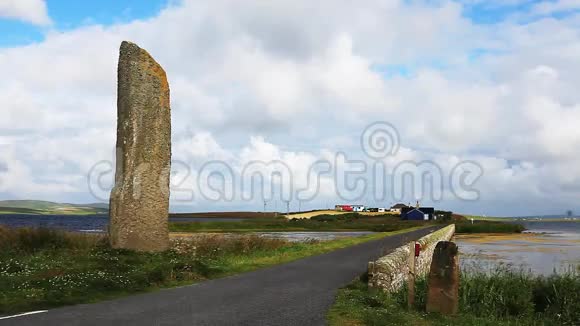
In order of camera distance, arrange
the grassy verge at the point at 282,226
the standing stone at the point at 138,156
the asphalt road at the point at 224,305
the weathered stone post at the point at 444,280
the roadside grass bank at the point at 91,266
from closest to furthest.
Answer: the asphalt road at the point at 224,305, the weathered stone post at the point at 444,280, the roadside grass bank at the point at 91,266, the standing stone at the point at 138,156, the grassy verge at the point at 282,226

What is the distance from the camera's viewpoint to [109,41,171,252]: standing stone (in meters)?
18.8

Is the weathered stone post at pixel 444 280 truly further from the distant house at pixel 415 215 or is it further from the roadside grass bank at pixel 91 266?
the distant house at pixel 415 215

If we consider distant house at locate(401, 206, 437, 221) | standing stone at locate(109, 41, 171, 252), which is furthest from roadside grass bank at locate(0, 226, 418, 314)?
distant house at locate(401, 206, 437, 221)

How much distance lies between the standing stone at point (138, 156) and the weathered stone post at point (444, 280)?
11.0 metres

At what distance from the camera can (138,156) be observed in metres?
19.0

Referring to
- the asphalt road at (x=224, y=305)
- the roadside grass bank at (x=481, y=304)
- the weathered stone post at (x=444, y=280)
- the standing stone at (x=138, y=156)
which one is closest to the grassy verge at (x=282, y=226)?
the standing stone at (x=138, y=156)

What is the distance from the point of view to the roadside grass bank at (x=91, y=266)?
12477mm

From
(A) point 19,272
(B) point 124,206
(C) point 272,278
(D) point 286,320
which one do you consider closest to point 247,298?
(D) point 286,320

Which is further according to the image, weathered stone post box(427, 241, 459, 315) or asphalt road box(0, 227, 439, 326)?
weathered stone post box(427, 241, 459, 315)

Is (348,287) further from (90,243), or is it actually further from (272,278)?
(90,243)

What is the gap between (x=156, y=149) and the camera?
1934 centimetres

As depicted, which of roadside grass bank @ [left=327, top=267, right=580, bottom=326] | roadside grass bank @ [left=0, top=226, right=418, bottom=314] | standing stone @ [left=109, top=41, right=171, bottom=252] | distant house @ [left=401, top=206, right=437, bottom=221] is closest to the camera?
roadside grass bank @ [left=327, top=267, right=580, bottom=326]

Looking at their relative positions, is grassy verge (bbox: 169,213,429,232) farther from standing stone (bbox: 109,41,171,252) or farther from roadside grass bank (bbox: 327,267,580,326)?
roadside grass bank (bbox: 327,267,580,326)

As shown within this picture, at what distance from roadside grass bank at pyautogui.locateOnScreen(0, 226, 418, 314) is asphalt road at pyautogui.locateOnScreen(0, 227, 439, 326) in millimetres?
990
